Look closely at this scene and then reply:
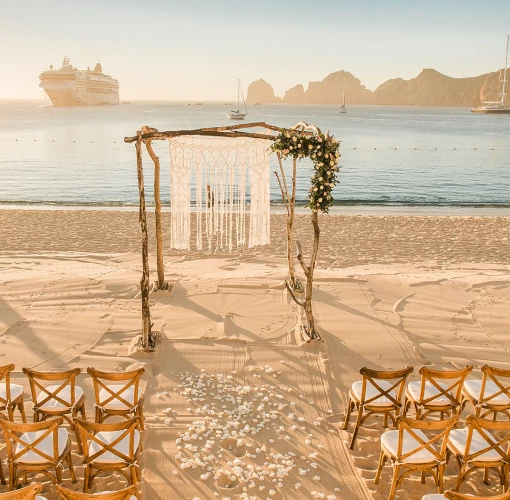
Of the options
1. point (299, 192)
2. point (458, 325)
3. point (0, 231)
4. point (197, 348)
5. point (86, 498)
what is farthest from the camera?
point (299, 192)

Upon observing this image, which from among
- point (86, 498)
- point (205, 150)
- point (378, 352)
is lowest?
point (378, 352)

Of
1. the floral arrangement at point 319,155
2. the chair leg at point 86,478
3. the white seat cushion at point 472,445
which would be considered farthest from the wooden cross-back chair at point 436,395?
the chair leg at point 86,478

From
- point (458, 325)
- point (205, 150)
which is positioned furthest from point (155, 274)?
point (458, 325)

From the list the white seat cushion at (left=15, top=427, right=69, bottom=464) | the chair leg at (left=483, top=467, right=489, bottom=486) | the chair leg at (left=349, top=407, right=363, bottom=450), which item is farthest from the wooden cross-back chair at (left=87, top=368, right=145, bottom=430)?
the chair leg at (left=483, top=467, right=489, bottom=486)

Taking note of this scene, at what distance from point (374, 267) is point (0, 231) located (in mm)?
12712

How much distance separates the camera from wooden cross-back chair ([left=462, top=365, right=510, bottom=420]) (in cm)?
559

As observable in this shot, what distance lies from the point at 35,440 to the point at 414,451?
137 inches

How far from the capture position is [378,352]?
8.05 meters

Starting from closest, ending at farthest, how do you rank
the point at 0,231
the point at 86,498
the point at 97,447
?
the point at 86,498 → the point at 97,447 → the point at 0,231

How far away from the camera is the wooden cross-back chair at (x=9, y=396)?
5563 millimetres

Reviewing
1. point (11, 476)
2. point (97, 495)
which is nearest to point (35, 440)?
point (11, 476)

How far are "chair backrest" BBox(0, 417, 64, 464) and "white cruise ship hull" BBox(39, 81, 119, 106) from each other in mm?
150139

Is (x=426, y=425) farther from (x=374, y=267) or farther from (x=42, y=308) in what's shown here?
(x=374, y=267)

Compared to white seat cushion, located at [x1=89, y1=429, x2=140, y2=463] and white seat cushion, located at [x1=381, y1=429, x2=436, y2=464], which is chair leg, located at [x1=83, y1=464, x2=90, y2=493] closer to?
white seat cushion, located at [x1=89, y1=429, x2=140, y2=463]
